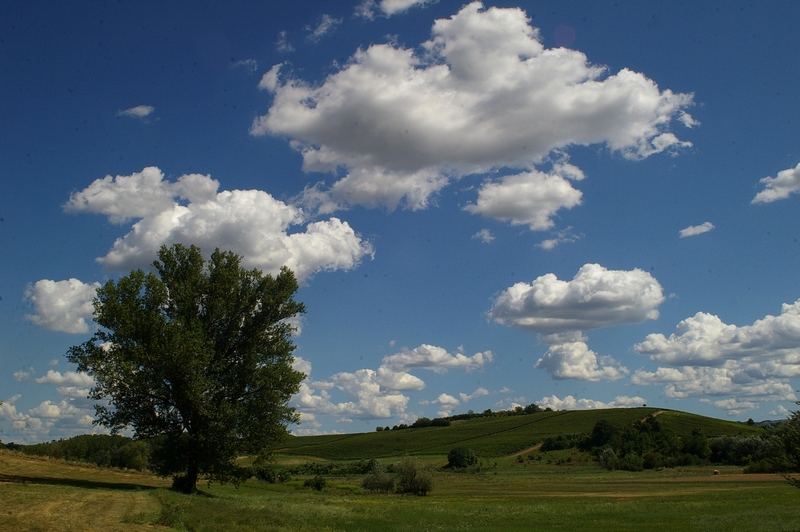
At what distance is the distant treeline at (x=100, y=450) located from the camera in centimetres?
9368

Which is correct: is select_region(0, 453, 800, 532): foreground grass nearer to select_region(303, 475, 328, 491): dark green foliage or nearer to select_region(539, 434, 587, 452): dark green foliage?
select_region(303, 475, 328, 491): dark green foliage

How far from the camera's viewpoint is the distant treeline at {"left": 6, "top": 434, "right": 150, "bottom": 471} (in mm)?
93681

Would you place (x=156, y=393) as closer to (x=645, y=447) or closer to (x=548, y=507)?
(x=548, y=507)

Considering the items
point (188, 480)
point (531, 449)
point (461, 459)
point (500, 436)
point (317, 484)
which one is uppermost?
point (188, 480)

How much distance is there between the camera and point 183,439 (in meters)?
39.0

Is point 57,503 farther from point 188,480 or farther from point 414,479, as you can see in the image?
point 414,479

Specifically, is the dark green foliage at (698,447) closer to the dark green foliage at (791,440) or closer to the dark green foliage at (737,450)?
the dark green foliage at (737,450)

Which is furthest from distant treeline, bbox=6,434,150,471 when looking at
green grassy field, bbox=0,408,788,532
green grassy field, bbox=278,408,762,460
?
green grassy field, bbox=278,408,762,460

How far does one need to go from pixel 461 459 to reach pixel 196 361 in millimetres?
104701

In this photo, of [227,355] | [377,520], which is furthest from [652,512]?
[227,355]

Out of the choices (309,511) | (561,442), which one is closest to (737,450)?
(561,442)

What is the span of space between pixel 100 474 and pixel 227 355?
664 inches

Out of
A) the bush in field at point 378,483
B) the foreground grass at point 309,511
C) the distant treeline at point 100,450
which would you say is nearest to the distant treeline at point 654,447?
the foreground grass at point 309,511

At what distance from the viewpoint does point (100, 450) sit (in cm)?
12362
